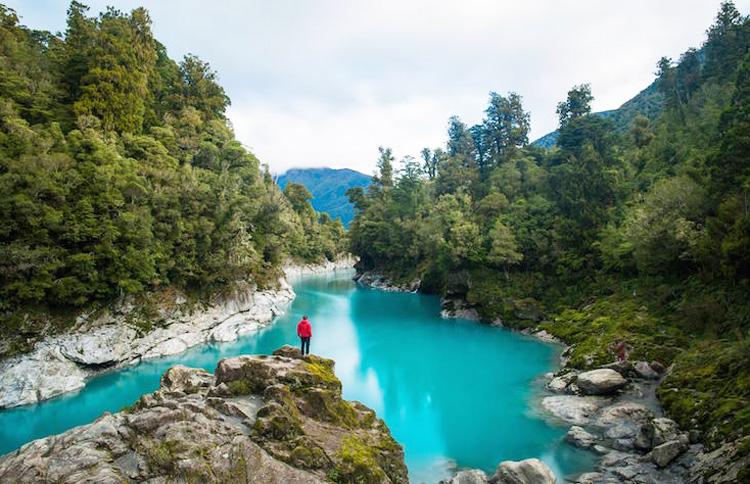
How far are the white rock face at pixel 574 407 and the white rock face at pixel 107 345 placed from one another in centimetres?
2472

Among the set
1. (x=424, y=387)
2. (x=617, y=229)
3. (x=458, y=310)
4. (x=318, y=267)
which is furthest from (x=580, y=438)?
(x=318, y=267)

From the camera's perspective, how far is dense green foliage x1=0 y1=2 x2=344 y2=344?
24.0 metres

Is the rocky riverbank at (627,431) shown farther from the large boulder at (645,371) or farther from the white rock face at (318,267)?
the white rock face at (318,267)

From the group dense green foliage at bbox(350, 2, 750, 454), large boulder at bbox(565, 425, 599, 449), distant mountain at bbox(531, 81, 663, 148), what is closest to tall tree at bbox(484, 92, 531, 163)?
dense green foliage at bbox(350, 2, 750, 454)

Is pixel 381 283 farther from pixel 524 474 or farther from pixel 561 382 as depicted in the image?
pixel 524 474

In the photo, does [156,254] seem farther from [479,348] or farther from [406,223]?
[406,223]

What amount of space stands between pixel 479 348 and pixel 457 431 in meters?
15.2

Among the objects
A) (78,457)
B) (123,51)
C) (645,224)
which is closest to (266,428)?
(78,457)

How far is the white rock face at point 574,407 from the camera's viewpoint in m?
19.4

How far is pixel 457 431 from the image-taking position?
19750mm

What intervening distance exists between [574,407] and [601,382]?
81.3 inches

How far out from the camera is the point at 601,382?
69.3ft

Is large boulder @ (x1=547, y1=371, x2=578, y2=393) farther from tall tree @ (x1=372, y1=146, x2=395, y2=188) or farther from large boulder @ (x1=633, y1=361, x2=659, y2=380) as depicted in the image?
tall tree @ (x1=372, y1=146, x2=395, y2=188)

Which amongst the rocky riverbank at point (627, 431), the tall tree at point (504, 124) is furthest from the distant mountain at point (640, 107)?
the rocky riverbank at point (627, 431)
